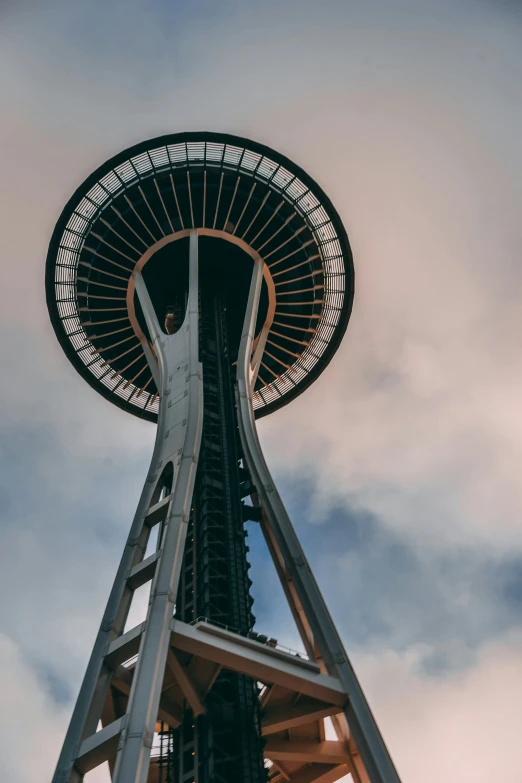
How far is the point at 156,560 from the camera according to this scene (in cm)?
2198

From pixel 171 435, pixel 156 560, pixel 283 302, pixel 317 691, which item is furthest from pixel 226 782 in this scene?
pixel 283 302

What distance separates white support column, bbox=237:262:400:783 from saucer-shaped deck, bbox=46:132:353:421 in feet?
29.8

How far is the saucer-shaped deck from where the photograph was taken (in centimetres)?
3700

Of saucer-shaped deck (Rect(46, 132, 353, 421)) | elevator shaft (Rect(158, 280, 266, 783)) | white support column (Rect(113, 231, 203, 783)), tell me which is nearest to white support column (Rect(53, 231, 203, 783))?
white support column (Rect(113, 231, 203, 783))

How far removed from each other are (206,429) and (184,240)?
12.1m

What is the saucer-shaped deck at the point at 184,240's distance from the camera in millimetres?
37000

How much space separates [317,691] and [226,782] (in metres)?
3.37

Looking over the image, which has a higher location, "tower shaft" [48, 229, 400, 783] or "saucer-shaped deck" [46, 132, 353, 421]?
"saucer-shaped deck" [46, 132, 353, 421]

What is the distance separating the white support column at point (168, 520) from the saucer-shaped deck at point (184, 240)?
245 centimetres

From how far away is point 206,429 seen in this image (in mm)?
30812

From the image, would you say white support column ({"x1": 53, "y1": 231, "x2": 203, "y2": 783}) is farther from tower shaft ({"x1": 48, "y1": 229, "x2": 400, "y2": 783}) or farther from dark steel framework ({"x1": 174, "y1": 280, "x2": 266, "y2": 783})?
dark steel framework ({"x1": 174, "y1": 280, "x2": 266, "y2": 783})

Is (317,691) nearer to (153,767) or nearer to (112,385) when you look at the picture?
(153,767)

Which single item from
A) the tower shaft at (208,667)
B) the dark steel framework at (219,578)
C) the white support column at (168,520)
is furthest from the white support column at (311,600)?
the white support column at (168,520)

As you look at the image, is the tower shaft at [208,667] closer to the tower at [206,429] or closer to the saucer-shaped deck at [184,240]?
the tower at [206,429]
